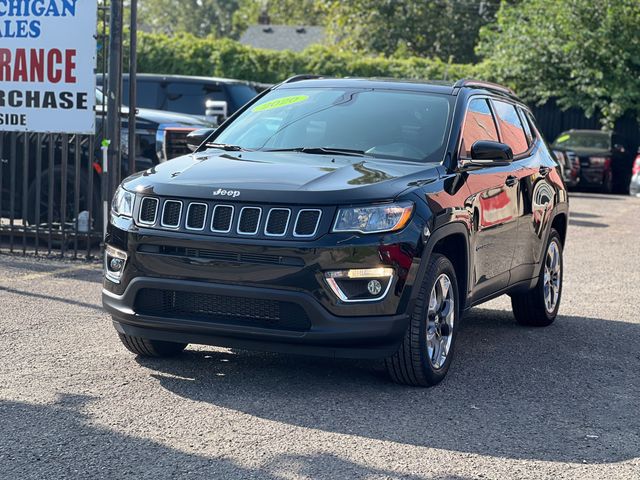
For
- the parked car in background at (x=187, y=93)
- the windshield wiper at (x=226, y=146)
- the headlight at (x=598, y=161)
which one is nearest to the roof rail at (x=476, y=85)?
the windshield wiper at (x=226, y=146)

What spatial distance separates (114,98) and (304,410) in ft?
18.3

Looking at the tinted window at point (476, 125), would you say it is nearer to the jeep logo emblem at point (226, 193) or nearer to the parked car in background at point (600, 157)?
the jeep logo emblem at point (226, 193)

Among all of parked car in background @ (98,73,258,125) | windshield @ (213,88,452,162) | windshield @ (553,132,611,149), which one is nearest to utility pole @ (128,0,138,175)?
windshield @ (213,88,452,162)

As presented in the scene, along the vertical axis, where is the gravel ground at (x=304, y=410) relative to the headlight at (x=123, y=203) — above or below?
below

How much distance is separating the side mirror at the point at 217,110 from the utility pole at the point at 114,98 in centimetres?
445

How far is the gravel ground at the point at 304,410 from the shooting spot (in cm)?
471

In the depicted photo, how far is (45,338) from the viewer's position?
714 cm

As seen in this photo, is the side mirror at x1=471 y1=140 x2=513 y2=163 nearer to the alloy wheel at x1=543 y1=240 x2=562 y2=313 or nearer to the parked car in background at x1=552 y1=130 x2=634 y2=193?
the alloy wheel at x1=543 y1=240 x2=562 y2=313

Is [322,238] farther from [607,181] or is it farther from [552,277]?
[607,181]

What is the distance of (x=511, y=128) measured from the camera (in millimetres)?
8008

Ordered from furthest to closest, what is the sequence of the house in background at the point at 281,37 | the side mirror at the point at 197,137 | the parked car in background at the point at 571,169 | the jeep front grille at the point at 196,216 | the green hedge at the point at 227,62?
the house in background at the point at 281,37, the green hedge at the point at 227,62, the parked car in background at the point at 571,169, the side mirror at the point at 197,137, the jeep front grille at the point at 196,216

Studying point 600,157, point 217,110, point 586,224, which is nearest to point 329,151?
point 217,110

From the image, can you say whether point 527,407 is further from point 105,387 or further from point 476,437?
→ point 105,387

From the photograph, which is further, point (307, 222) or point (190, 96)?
point (190, 96)
